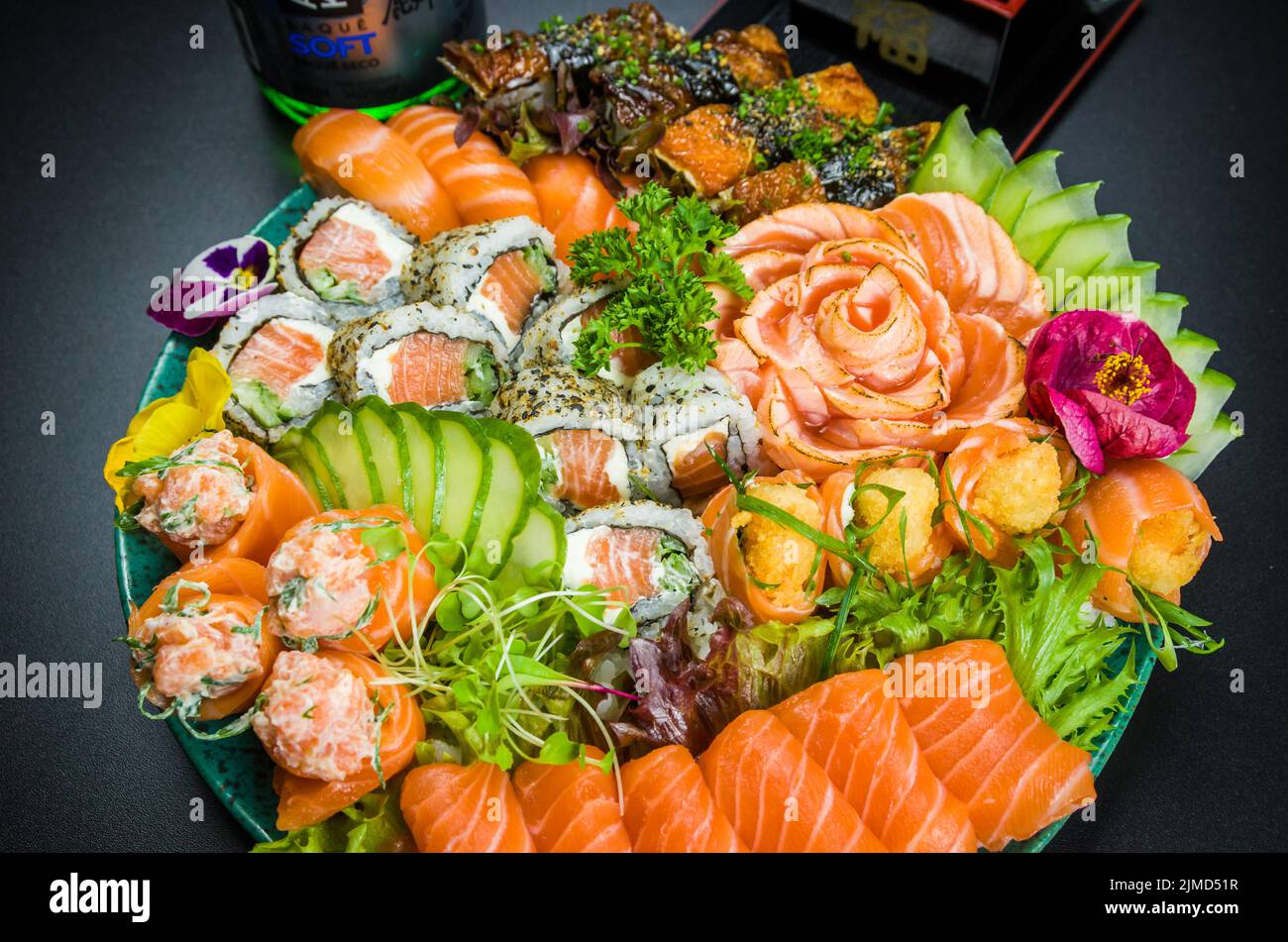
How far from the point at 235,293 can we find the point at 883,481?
5.27ft

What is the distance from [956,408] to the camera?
2.55m

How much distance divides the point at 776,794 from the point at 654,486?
0.81 meters

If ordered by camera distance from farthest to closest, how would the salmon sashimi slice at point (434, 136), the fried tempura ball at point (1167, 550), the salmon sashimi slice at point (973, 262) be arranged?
the salmon sashimi slice at point (434, 136), the salmon sashimi slice at point (973, 262), the fried tempura ball at point (1167, 550)

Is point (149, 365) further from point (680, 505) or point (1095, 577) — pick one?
point (1095, 577)

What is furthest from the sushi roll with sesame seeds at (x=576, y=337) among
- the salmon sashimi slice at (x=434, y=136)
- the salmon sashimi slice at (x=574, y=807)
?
the salmon sashimi slice at (x=574, y=807)

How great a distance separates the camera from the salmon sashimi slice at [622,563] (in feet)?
7.50

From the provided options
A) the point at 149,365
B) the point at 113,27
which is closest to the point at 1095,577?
the point at 149,365

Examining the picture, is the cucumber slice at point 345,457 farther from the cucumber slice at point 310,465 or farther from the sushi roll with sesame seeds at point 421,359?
the sushi roll with sesame seeds at point 421,359

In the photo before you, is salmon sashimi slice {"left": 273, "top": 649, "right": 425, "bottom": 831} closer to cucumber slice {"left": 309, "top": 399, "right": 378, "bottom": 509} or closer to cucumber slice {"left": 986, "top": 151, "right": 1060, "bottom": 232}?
cucumber slice {"left": 309, "top": 399, "right": 378, "bottom": 509}

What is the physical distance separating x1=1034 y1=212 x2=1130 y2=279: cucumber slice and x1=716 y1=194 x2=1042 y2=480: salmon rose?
0.18 meters

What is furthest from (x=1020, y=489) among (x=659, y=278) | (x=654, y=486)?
(x=659, y=278)

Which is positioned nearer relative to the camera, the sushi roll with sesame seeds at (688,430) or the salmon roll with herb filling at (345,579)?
the salmon roll with herb filling at (345,579)

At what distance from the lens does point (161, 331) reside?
10.9 ft

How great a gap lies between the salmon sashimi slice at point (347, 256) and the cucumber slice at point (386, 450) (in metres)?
0.57
